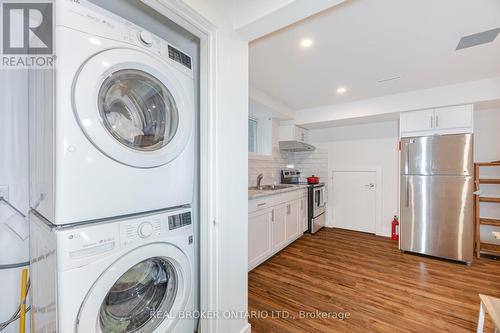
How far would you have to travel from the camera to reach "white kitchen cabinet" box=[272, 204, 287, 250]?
2.79 meters

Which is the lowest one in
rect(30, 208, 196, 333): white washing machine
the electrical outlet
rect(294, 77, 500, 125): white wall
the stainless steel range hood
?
rect(30, 208, 196, 333): white washing machine

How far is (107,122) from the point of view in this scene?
2.93ft

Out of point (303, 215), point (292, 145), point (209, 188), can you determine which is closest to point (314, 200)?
point (303, 215)

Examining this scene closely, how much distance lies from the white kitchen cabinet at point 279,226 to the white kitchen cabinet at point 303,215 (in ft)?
2.07

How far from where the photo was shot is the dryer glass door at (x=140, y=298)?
3.09ft

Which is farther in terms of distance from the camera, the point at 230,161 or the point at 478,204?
the point at 478,204

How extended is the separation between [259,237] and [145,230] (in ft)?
5.73

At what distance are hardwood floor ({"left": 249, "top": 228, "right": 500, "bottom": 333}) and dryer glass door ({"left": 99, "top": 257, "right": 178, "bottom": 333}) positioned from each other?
35.0 inches

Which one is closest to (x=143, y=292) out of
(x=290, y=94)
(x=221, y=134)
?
(x=221, y=134)

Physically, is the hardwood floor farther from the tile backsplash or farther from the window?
the window

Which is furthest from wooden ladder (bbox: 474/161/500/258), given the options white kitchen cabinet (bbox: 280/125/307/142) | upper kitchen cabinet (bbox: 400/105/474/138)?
white kitchen cabinet (bbox: 280/125/307/142)

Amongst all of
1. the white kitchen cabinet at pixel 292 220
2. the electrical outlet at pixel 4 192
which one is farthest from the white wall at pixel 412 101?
the electrical outlet at pixel 4 192

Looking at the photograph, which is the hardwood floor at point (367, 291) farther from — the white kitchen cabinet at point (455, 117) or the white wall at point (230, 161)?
the white kitchen cabinet at point (455, 117)

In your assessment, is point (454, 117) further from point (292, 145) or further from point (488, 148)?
point (292, 145)
